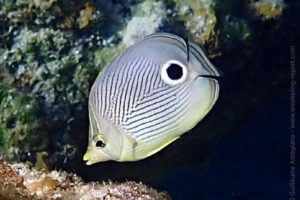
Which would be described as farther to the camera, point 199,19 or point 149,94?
point 199,19

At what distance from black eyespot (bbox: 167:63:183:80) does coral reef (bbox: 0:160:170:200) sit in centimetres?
67

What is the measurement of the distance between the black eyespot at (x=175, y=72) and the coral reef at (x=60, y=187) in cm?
67

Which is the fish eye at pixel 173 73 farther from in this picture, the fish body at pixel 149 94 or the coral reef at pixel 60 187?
the coral reef at pixel 60 187

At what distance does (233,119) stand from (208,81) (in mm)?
3244

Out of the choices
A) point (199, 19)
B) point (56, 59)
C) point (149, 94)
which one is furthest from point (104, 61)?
point (149, 94)

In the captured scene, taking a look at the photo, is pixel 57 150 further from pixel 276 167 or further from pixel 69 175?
pixel 276 167

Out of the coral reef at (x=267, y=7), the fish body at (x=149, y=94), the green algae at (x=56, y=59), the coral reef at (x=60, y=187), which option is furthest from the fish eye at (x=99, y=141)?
the coral reef at (x=267, y=7)

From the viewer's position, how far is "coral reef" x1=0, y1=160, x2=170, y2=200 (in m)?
2.28

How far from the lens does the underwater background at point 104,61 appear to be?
3252 millimetres

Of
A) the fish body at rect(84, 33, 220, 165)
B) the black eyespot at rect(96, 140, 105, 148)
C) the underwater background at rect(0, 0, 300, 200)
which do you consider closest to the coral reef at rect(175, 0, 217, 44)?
the underwater background at rect(0, 0, 300, 200)

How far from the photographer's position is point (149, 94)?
2.28 metres

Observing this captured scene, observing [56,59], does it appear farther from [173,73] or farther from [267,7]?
[267,7]

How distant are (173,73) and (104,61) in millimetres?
1382

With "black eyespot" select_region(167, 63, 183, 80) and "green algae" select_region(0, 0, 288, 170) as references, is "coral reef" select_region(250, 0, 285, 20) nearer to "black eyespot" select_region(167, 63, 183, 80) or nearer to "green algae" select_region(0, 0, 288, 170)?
"green algae" select_region(0, 0, 288, 170)
